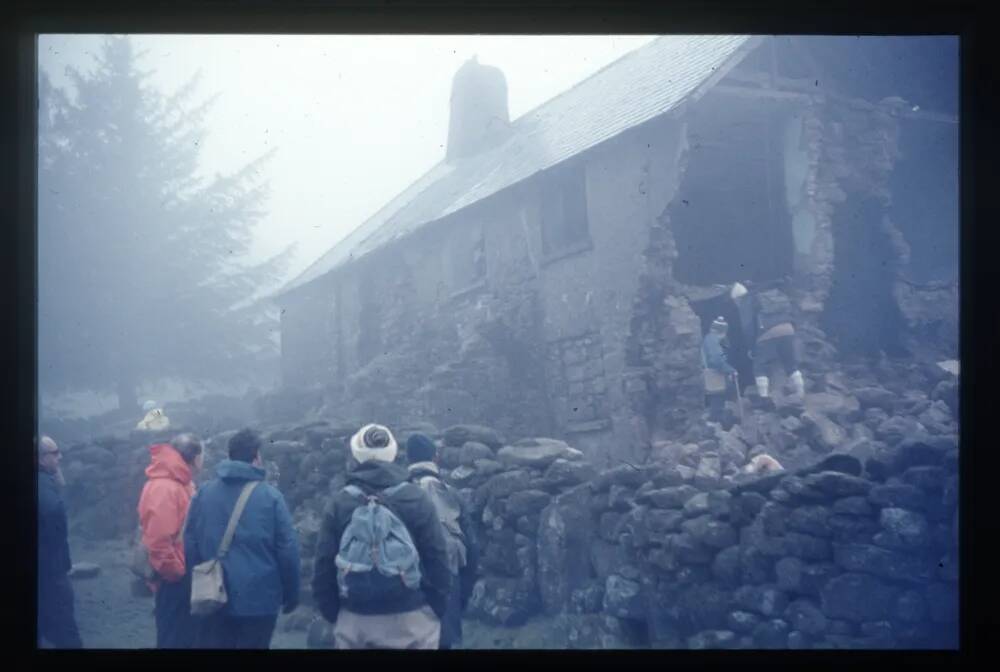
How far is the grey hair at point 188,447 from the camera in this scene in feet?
13.4

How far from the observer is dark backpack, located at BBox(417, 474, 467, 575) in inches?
160

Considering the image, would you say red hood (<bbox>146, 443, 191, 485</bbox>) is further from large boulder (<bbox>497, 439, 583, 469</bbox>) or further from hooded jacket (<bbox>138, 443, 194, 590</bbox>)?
large boulder (<bbox>497, 439, 583, 469</bbox>)

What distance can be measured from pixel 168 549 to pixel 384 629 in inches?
44.7

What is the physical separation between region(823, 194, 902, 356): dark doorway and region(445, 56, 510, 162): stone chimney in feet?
9.05

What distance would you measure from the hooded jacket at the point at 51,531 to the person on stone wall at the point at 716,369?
404cm

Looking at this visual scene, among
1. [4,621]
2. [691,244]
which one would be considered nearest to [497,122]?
[691,244]

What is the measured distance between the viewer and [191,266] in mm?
4996

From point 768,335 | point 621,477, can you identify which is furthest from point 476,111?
point 621,477

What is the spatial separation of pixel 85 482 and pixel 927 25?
212 inches

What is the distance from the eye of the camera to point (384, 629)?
3.67 metres

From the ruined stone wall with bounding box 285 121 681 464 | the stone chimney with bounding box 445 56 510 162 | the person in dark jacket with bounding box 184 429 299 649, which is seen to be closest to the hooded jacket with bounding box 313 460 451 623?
the person in dark jacket with bounding box 184 429 299 649

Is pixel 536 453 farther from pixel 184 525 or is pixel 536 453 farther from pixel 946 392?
pixel 946 392

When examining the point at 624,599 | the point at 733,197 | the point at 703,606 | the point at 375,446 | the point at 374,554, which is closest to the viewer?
the point at 374,554
